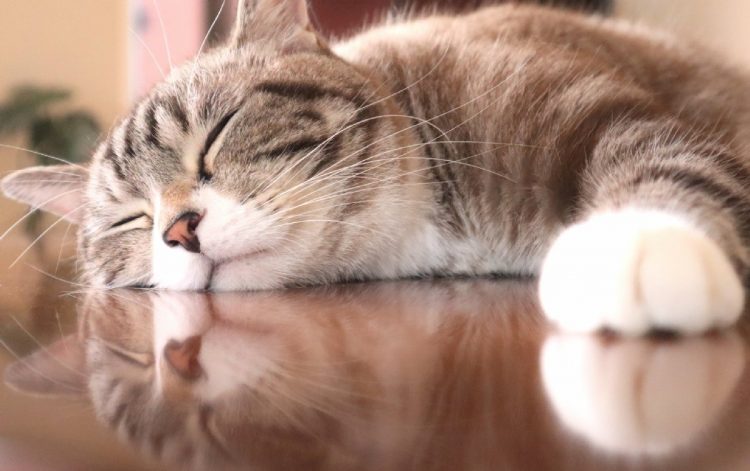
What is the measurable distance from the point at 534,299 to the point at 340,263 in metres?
0.35

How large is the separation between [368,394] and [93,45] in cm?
349

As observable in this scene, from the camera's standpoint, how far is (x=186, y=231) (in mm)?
1056

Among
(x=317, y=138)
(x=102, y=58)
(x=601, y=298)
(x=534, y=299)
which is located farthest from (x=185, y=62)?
(x=102, y=58)

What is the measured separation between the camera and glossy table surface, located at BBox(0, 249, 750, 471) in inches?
16.3

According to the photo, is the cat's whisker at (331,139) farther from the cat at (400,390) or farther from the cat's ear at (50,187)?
the cat's ear at (50,187)

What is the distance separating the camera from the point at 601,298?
69 centimetres

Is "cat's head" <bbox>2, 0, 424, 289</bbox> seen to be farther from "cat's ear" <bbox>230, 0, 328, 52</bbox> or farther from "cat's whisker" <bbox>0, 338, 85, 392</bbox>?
"cat's whisker" <bbox>0, 338, 85, 392</bbox>

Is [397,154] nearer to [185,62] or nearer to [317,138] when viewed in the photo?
[317,138]

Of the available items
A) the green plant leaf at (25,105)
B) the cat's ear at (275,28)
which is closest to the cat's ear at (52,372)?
the cat's ear at (275,28)

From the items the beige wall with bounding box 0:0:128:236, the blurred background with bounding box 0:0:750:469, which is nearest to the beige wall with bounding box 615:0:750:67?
the blurred background with bounding box 0:0:750:469

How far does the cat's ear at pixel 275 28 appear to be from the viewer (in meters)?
1.29

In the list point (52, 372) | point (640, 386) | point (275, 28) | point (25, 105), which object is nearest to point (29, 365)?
point (52, 372)

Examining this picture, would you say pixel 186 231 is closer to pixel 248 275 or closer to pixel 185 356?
pixel 248 275

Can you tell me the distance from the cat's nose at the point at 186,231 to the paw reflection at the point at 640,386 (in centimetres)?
57
